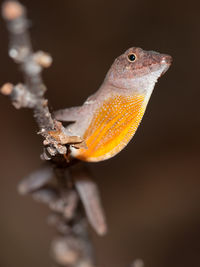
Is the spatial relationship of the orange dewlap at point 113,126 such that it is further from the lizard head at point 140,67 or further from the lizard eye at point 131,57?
the lizard eye at point 131,57

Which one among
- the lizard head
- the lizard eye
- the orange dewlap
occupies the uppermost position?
the lizard eye

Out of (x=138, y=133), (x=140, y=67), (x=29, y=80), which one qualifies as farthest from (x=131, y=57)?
(x=138, y=133)

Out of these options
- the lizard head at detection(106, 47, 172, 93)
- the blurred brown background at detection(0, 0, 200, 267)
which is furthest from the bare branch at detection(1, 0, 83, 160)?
the blurred brown background at detection(0, 0, 200, 267)

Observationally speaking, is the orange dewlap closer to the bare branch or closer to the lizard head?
the lizard head

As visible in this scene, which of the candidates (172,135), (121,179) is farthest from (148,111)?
(121,179)

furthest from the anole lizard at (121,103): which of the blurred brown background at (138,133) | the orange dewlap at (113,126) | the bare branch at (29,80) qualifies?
the blurred brown background at (138,133)

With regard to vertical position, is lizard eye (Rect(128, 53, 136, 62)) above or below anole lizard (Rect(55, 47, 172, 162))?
above

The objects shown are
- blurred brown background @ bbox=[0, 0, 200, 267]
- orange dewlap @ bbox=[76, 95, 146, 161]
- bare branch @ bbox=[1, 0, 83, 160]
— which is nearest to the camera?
bare branch @ bbox=[1, 0, 83, 160]

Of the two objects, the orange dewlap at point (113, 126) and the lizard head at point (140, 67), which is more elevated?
the lizard head at point (140, 67)
